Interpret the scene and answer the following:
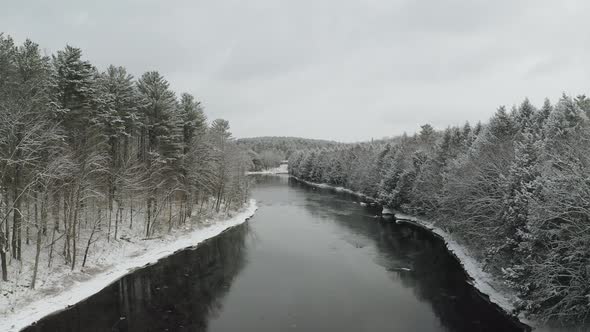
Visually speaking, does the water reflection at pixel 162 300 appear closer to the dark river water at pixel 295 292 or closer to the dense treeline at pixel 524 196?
the dark river water at pixel 295 292

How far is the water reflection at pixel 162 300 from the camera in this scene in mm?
18047

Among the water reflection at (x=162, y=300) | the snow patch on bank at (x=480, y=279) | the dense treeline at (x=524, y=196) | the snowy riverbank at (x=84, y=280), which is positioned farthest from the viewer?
the snow patch on bank at (x=480, y=279)

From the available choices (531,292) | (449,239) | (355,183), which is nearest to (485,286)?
(531,292)

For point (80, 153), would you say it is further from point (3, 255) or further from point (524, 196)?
point (524, 196)


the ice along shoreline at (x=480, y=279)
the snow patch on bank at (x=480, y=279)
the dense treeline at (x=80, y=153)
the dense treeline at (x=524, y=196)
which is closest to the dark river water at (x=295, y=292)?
the ice along shoreline at (x=480, y=279)

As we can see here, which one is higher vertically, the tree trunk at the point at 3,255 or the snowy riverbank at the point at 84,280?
the tree trunk at the point at 3,255

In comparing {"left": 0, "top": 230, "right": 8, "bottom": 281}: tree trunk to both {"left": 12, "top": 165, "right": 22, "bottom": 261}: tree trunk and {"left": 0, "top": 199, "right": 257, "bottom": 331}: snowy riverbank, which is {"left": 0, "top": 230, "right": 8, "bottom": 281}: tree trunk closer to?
{"left": 12, "top": 165, "right": 22, "bottom": 261}: tree trunk

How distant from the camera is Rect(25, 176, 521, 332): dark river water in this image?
18719 millimetres

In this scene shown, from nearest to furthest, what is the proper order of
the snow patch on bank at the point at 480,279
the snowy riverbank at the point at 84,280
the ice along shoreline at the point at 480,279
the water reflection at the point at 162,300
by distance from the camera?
the snowy riverbank at the point at 84,280 → the water reflection at the point at 162,300 → the ice along shoreline at the point at 480,279 → the snow patch on bank at the point at 480,279

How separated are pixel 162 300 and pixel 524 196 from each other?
21.5m

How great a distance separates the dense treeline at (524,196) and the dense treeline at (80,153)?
79.6 feet

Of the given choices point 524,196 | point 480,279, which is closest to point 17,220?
point 524,196

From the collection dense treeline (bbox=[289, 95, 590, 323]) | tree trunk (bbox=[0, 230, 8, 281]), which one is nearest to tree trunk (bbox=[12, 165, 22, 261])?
tree trunk (bbox=[0, 230, 8, 281])

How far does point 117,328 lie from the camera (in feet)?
58.1
